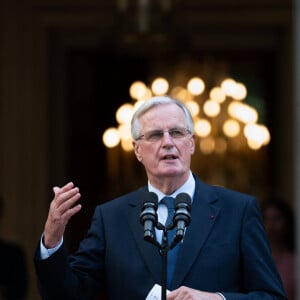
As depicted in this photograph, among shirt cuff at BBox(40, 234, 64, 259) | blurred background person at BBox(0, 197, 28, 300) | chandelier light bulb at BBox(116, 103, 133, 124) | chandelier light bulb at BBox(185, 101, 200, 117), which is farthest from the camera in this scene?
chandelier light bulb at BBox(185, 101, 200, 117)

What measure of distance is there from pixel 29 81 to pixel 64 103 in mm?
515

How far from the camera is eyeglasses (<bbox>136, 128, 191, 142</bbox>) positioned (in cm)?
481

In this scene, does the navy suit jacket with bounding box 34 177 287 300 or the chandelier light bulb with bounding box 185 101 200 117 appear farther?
the chandelier light bulb with bounding box 185 101 200 117

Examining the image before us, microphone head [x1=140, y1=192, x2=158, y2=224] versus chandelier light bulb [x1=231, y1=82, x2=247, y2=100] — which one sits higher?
chandelier light bulb [x1=231, y1=82, x2=247, y2=100]

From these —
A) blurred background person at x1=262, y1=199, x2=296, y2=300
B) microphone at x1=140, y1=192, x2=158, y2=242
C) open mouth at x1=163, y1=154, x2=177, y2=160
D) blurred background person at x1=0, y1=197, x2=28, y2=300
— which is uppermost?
open mouth at x1=163, y1=154, x2=177, y2=160

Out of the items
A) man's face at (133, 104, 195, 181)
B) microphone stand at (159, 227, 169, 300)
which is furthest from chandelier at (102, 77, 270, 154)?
microphone stand at (159, 227, 169, 300)

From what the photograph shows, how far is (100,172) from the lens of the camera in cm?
1166

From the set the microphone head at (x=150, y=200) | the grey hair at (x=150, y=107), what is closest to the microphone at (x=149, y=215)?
the microphone head at (x=150, y=200)

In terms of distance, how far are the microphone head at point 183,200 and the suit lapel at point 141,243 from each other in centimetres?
37

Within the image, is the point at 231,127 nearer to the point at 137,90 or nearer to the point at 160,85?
the point at 160,85

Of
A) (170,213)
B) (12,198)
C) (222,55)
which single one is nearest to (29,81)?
(12,198)

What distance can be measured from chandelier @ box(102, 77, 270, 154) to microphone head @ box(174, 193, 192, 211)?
6.99 m

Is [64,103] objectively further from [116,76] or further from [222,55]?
[222,55]

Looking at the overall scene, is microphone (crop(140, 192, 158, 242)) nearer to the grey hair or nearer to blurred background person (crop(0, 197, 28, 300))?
the grey hair
